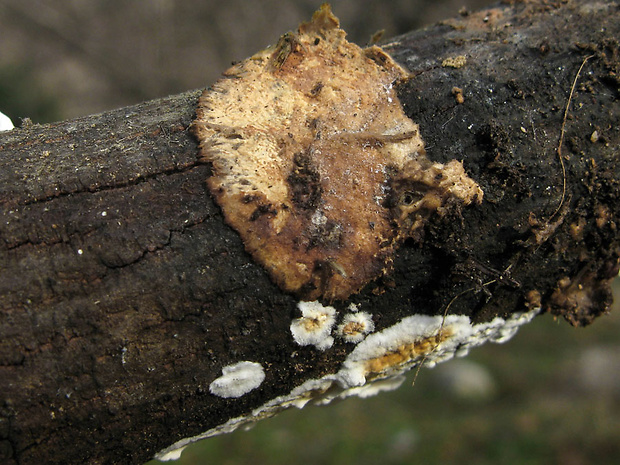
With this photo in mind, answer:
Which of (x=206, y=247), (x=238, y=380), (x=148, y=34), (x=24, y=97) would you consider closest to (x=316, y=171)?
(x=206, y=247)

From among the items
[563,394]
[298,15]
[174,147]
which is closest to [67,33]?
[298,15]

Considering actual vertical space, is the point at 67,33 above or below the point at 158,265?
above

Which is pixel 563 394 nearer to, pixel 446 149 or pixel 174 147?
pixel 446 149

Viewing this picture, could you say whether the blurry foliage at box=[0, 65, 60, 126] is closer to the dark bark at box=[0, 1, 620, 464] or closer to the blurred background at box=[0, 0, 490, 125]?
the blurred background at box=[0, 0, 490, 125]

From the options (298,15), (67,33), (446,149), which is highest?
(67,33)

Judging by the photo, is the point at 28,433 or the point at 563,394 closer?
the point at 28,433

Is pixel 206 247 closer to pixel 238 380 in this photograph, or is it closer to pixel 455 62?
pixel 238 380
